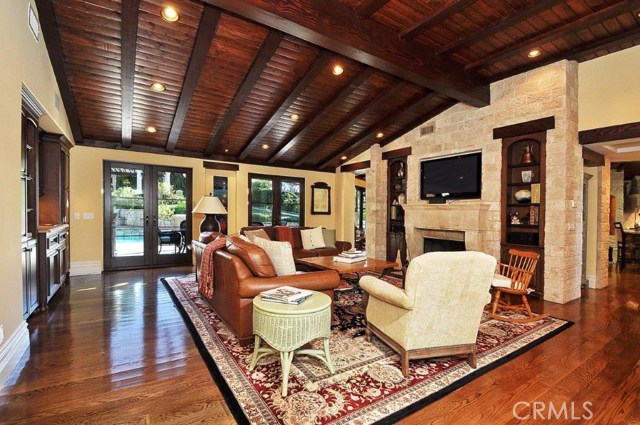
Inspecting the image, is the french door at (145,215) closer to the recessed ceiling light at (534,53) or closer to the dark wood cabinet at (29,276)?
the dark wood cabinet at (29,276)

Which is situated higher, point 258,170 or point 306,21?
point 306,21

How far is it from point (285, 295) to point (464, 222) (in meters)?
4.05

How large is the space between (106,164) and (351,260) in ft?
17.6

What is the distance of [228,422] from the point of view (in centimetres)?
180

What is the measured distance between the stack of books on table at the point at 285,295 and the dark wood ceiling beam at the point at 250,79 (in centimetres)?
304

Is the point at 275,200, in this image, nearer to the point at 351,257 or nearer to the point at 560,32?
the point at 351,257

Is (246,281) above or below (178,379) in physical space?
above

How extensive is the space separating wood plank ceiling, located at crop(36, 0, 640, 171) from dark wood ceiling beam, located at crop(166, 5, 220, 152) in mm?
16

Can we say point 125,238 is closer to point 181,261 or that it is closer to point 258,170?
point 181,261

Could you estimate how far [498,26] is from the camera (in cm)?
363

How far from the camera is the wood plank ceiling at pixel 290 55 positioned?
10.9 ft

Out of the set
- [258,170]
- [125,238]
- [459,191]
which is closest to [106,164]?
[125,238]

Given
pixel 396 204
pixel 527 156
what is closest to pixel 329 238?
pixel 396 204

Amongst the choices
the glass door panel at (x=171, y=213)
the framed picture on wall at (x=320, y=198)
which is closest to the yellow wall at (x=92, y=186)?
the glass door panel at (x=171, y=213)
